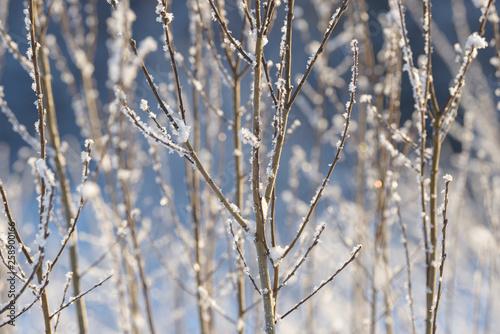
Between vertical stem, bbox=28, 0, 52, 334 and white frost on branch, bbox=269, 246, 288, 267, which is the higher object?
vertical stem, bbox=28, 0, 52, 334

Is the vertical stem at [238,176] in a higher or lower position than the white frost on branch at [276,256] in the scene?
higher

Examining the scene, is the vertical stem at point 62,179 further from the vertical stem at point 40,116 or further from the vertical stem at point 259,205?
the vertical stem at point 259,205

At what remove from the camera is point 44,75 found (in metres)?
1.58

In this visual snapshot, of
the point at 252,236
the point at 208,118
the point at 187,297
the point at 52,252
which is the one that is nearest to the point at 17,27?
the point at 52,252

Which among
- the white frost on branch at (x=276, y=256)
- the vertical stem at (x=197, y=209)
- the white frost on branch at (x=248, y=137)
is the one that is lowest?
the white frost on branch at (x=276, y=256)

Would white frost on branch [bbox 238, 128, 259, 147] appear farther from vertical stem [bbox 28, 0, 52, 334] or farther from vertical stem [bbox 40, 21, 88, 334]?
vertical stem [bbox 40, 21, 88, 334]

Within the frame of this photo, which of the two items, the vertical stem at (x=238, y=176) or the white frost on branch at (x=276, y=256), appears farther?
the vertical stem at (x=238, y=176)

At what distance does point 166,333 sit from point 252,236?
503 centimetres

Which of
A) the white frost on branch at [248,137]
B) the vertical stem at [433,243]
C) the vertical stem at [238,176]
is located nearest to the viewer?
the white frost on branch at [248,137]

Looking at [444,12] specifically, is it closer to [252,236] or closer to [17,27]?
[17,27]

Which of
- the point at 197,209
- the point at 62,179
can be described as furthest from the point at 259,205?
the point at 62,179

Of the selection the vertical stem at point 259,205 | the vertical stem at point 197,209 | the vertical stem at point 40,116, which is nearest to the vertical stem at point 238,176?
the vertical stem at point 197,209

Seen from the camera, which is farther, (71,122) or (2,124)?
(71,122)

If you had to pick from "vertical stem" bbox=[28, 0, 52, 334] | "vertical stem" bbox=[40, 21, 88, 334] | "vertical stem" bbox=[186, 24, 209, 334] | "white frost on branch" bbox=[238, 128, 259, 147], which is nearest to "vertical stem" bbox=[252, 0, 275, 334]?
"white frost on branch" bbox=[238, 128, 259, 147]
